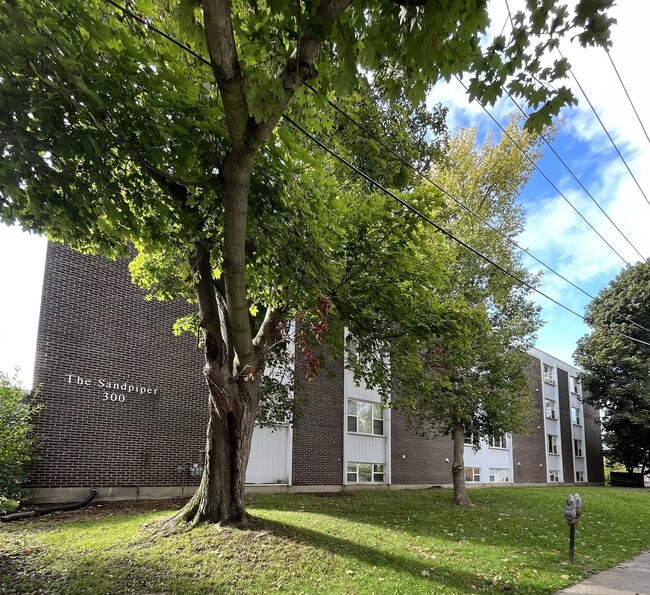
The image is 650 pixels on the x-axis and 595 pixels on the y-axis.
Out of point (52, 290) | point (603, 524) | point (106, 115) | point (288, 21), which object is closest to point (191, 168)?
point (106, 115)

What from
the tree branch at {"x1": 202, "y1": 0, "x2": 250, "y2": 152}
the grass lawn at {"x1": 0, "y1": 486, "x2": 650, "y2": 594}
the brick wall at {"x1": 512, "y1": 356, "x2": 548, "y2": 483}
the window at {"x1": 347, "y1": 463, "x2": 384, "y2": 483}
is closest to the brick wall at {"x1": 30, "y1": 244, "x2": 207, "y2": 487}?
the grass lawn at {"x1": 0, "y1": 486, "x2": 650, "y2": 594}

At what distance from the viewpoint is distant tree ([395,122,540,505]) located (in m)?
14.0

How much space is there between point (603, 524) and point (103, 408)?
45.1ft

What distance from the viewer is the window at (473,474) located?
26.2 m

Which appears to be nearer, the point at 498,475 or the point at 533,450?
the point at 498,475

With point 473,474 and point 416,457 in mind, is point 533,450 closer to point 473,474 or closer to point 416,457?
point 473,474

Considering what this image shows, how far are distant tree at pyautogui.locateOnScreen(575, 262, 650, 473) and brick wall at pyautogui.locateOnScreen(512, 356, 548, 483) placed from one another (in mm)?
5101

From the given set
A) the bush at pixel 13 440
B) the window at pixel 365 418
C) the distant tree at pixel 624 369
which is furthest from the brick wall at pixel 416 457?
the distant tree at pixel 624 369

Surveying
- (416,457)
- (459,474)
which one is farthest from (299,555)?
(416,457)

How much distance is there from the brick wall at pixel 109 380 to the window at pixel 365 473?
7.64 meters

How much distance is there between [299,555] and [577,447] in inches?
1537

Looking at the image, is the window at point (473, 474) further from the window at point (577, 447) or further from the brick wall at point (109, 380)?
the brick wall at point (109, 380)

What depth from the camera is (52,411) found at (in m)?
11.7

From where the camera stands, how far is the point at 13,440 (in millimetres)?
9984
